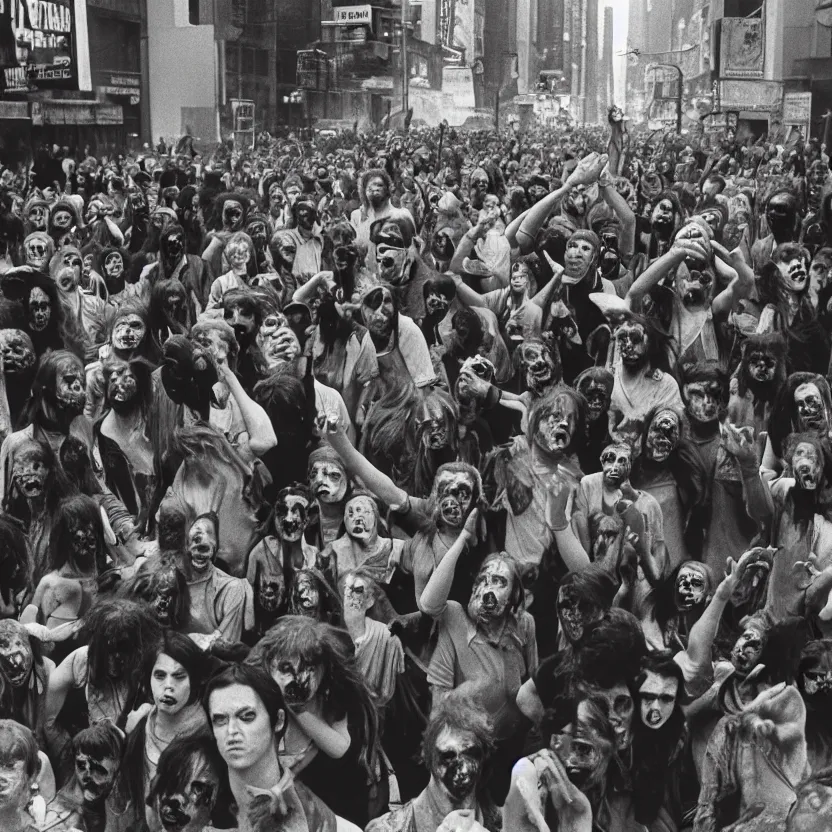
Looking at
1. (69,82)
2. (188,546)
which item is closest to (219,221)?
(188,546)

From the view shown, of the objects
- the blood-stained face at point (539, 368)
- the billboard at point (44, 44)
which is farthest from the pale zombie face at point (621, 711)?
the billboard at point (44, 44)

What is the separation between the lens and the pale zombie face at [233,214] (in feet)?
35.9

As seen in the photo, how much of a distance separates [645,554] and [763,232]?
7000 millimetres

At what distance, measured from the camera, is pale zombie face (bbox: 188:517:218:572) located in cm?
584

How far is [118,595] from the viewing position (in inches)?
216

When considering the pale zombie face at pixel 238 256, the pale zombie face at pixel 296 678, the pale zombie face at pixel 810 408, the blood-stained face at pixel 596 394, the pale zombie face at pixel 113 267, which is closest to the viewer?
the pale zombie face at pixel 296 678

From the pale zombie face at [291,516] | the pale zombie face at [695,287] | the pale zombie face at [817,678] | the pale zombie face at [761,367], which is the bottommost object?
the pale zombie face at [817,678]

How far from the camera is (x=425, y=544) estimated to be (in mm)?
5992

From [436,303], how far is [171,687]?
4.01m

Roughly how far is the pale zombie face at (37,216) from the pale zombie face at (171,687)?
8331 millimetres

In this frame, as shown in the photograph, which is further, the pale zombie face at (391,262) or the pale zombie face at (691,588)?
the pale zombie face at (391,262)

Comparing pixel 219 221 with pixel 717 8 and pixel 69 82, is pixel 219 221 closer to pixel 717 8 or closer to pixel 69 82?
pixel 69 82

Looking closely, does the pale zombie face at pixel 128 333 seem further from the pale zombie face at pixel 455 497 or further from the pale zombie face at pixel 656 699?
the pale zombie face at pixel 656 699

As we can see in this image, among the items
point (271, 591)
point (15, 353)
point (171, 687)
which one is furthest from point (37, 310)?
point (171, 687)
